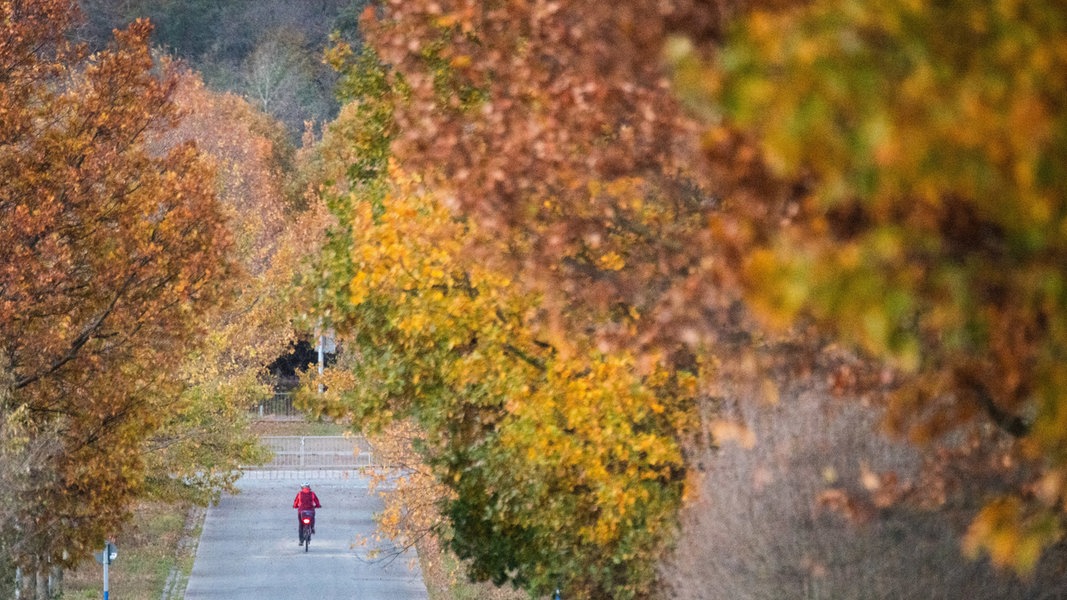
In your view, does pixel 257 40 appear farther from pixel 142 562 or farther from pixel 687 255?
pixel 687 255

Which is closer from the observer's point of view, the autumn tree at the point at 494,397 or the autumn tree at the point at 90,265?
the autumn tree at the point at 494,397

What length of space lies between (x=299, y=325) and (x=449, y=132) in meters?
8.96

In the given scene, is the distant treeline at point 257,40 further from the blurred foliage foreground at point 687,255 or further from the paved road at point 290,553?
the blurred foliage foreground at point 687,255

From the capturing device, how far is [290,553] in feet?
123

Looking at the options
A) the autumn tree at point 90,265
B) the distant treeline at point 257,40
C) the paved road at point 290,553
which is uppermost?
the autumn tree at point 90,265

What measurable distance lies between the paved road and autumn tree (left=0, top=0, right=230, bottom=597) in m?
9.02

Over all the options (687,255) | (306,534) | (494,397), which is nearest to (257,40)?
(306,534)

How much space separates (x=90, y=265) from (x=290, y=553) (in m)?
19.0

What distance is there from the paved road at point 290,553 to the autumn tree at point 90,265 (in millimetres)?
9024

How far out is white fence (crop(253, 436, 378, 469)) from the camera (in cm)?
5434

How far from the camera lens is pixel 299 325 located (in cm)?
1867

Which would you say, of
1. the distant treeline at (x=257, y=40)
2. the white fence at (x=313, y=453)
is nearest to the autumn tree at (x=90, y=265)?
the white fence at (x=313, y=453)

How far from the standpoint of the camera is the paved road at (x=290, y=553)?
32.6 meters

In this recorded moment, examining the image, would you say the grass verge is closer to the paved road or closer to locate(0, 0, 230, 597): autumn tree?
the paved road
